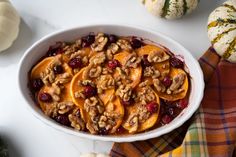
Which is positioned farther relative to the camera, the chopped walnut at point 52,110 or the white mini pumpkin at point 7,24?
the white mini pumpkin at point 7,24

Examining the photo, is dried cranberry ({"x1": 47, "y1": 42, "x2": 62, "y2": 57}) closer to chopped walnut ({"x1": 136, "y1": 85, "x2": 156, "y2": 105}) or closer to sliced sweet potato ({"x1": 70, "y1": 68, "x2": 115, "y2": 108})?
sliced sweet potato ({"x1": 70, "y1": 68, "x2": 115, "y2": 108})

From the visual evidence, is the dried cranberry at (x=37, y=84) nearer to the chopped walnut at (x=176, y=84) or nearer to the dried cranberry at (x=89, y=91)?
the dried cranberry at (x=89, y=91)

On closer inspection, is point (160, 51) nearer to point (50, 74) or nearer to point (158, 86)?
point (158, 86)

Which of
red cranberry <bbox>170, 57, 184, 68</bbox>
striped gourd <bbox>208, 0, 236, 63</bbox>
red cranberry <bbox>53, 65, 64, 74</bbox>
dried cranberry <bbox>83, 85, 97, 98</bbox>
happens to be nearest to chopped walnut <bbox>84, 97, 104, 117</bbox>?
dried cranberry <bbox>83, 85, 97, 98</bbox>

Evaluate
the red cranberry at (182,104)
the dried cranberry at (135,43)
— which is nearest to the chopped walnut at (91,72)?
the dried cranberry at (135,43)

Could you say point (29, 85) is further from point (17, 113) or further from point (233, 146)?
point (233, 146)

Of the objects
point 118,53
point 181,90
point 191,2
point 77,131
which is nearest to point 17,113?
point 77,131
